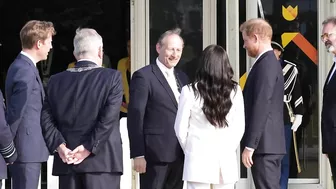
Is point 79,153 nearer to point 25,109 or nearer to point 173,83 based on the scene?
point 25,109

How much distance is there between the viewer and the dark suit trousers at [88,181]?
4652 mm

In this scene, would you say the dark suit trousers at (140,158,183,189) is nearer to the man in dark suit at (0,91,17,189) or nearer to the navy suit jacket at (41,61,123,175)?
the navy suit jacket at (41,61,123,175)

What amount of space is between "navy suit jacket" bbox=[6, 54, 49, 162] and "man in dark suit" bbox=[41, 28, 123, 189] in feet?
2.05

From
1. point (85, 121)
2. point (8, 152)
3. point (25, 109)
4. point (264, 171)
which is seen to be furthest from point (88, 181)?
point (264, 171)

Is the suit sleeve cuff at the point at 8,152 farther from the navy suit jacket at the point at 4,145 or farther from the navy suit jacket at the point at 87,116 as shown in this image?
the navy suit jacket at the point at 87,116

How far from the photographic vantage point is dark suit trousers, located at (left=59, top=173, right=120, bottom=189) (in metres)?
4.65

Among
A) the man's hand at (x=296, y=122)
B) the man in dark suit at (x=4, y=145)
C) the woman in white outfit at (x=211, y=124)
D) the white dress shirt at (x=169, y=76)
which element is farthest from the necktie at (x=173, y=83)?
the man's hand at (x=296, y=122)

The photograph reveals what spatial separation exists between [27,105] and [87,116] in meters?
0.95

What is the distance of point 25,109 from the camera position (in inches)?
211

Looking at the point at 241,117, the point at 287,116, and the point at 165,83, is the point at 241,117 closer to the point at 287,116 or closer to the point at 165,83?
the point at 165,83

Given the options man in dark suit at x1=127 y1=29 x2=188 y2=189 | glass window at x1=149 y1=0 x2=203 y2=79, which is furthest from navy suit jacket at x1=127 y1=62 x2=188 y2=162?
glass window at x1=149 y1=0 x2=203 y2=79

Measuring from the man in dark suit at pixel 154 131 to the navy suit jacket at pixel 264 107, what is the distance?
0.58 meters

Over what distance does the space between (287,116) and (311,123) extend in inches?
12.3

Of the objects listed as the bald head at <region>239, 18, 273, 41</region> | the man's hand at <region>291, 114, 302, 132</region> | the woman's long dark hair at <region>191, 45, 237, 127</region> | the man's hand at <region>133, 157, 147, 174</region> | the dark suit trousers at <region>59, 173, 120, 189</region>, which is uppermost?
the bald head at <region>239, 18, 273, 41</region>
